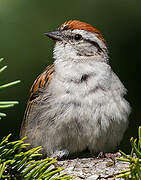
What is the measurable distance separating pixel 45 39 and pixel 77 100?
104 cm

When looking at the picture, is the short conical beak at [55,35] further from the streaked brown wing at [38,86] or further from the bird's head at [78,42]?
the streaked brown wing at [38,86]

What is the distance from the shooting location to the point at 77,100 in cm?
394

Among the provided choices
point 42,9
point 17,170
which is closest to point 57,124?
point 42,9

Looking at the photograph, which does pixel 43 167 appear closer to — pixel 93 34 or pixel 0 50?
pixel 0 50

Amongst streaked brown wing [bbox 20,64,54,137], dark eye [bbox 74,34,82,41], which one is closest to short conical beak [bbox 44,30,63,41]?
dark eye [bbox 74,34,82,41]

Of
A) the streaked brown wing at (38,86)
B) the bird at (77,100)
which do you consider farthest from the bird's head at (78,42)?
the streaked brown wing at (38,86)

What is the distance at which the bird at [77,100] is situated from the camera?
3945 mm

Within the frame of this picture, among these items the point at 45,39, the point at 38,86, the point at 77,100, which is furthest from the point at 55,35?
the point at 77,100

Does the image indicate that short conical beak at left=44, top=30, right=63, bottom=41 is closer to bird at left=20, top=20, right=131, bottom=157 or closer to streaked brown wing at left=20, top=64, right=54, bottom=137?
bird at left=20, top=20, right=131, bottom=157

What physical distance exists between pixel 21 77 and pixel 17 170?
2.31 metres

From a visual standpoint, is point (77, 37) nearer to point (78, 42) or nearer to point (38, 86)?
point (78, 42)

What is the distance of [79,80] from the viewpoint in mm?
4180

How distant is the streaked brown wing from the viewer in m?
4.57

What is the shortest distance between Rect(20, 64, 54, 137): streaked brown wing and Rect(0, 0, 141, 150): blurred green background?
7 centimetres
